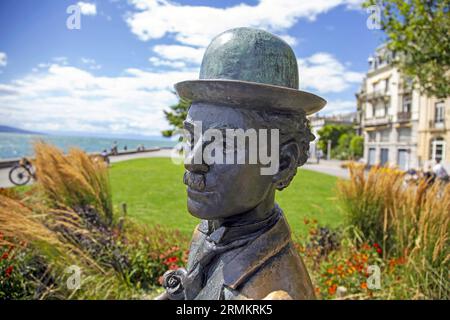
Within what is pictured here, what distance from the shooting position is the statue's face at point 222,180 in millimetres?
1399

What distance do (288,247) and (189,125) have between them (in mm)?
712

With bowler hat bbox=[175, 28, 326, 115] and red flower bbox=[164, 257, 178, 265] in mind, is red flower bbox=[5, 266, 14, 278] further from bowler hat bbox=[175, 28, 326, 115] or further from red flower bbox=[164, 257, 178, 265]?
bowler hat bbox=[175, 28, 326, 115]

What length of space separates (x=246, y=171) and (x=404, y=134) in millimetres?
29245

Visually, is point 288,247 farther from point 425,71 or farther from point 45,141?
point 425,71

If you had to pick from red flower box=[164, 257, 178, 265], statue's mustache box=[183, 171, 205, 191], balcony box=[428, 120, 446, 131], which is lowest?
red flower box=[164, 257, 178, 265]

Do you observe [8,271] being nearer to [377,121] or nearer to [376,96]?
[377,121]

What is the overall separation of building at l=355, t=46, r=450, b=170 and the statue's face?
19.2 m

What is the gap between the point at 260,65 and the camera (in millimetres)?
1384

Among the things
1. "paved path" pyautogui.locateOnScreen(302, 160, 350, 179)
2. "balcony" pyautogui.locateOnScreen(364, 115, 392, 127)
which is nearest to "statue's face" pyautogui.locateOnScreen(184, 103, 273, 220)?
"paved path" pyautogui.locateOnScreen(302, 160, 350, 179)

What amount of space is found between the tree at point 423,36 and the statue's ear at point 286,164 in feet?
23.4

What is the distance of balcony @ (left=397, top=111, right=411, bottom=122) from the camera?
2627 centimetres

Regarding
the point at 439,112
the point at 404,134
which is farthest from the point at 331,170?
the point at 404,134

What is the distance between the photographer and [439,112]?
2242 centimetres
